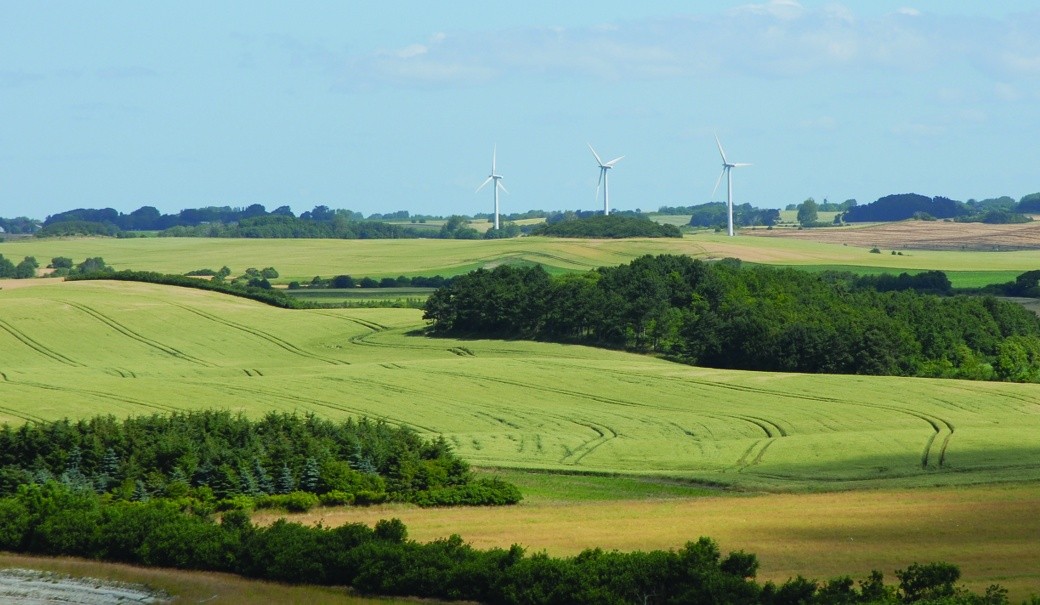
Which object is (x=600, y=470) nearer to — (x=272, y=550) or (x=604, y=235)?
(x=272, y=550)

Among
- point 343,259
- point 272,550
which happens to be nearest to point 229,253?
point 343,259

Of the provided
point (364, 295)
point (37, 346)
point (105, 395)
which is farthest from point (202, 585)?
point (364, 295)

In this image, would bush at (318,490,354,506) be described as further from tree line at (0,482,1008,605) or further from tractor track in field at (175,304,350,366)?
tractor track in field at (175,304,350,366)

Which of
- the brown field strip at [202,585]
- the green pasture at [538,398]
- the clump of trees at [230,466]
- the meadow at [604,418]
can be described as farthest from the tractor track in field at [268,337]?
the brown field strip at [202,585]

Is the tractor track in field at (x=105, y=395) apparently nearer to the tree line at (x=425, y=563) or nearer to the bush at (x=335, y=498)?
the bush at (x=335, y=498)

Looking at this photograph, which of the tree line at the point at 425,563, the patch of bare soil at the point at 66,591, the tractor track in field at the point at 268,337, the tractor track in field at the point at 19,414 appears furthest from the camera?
the tractor track in field at the point at 268,337

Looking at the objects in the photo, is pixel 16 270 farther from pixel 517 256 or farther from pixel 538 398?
pixel 538 398

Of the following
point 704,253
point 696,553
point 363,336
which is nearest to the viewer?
point 696,553
